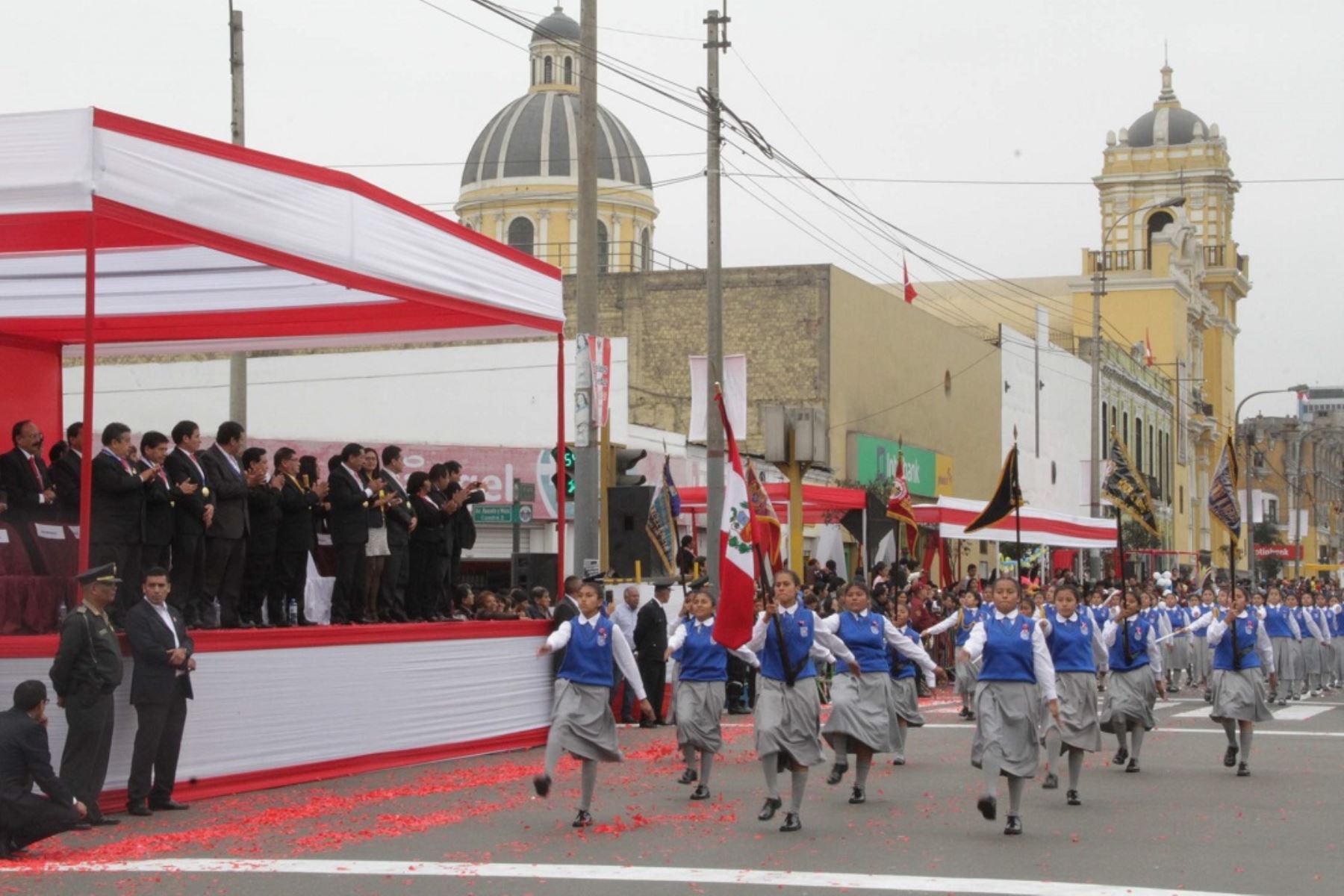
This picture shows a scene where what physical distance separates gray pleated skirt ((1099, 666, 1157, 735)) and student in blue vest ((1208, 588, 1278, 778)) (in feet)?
1.96

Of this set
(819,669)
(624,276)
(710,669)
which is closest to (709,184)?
(819,669)

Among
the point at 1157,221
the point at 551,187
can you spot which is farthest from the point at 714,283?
the point at 1157,221

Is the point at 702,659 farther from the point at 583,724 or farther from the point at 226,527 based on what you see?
the point at 226,527

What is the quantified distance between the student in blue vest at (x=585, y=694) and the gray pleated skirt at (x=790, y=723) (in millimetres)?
1097

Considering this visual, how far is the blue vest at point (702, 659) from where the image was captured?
15375mm

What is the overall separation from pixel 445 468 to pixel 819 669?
26.9 ft

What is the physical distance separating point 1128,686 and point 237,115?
1249 centimetres

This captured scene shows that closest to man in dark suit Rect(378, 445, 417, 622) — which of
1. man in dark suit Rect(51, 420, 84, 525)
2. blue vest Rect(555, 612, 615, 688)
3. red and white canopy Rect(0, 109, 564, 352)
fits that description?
red and white canopy Rect(0, 109, 564, 352)

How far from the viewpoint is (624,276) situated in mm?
45531

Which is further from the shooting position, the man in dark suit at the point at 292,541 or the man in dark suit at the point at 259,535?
the man in dark suit at the point at 292,541

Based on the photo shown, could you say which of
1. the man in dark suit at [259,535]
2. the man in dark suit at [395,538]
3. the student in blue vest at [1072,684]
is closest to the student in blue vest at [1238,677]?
the student in blue vest at [1072,684]

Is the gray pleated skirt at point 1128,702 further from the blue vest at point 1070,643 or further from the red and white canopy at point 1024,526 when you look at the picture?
the red and white canopy at point 1024,526

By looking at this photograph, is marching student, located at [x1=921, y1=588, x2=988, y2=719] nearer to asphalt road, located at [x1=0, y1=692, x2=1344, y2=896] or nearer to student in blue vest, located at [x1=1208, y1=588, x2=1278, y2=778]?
student in blue vest, located at [x1=1208, y1=588, x2=1278, y2=778]

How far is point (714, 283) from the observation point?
25250 millimetres
